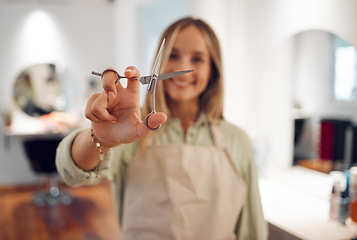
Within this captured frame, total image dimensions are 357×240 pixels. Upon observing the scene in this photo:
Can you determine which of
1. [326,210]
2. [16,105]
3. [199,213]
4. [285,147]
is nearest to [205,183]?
[199,213]

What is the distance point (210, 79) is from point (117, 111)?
49cm

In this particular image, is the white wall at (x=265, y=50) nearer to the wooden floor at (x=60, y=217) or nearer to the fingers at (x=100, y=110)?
the fingers at (x=100, y=110)

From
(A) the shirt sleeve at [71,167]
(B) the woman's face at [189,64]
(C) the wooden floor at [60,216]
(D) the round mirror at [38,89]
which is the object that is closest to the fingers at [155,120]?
(A) the shirt sleeve at [71,167]

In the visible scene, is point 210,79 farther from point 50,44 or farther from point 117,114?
point 50,44

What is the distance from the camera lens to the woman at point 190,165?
2.95ft

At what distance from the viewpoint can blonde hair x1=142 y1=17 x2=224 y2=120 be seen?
85cm

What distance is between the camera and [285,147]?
173 centimetres

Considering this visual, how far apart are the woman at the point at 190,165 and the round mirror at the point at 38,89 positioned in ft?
9.85

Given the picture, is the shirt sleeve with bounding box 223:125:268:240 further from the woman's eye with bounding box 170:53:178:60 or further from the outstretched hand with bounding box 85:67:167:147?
the outstretched hand with bounding box 85:67:167:147

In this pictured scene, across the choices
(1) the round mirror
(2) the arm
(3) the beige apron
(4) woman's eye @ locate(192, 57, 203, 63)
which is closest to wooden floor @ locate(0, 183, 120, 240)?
(1) the round mirror

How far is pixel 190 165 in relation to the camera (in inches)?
38.0

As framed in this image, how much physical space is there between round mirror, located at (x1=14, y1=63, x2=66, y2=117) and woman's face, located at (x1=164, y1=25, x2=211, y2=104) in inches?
122

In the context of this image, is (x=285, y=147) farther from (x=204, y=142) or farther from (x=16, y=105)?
(x=16, y=105)

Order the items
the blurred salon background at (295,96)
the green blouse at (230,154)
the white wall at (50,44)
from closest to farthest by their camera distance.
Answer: the green blouse at (230,154) → the blurred salon background at (295,96) → the white wall at (50,44)
